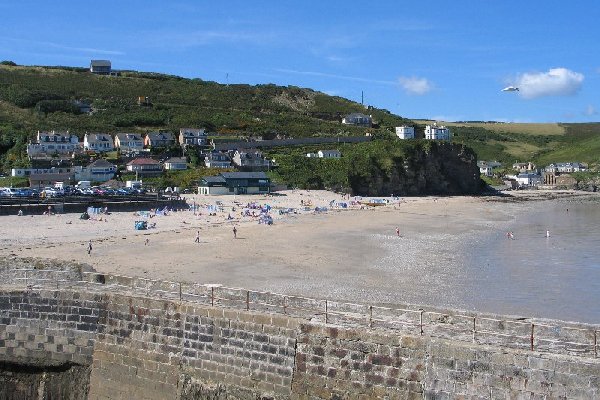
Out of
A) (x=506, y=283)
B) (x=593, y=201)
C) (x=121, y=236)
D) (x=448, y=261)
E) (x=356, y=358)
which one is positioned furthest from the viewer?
(x=593, y=201)

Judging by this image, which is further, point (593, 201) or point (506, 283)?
point (593, 201)

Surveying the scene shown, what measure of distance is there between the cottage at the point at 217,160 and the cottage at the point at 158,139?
971 centimetres

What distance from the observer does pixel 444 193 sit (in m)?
89.4

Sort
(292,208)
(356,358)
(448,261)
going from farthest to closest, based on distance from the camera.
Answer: (292,208) < (448,261) < (356,358)

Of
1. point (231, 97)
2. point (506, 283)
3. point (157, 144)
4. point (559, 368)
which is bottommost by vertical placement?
point (506, 283)

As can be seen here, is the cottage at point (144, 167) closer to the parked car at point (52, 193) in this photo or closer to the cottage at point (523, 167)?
the parked car at point (52, 193)

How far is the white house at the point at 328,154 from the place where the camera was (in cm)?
8588

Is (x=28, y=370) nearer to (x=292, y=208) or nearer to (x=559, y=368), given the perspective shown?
(x=559, y=368)

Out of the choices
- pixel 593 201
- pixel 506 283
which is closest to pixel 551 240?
pixel 506 283

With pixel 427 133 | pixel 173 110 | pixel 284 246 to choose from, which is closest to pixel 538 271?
pixel 284 246

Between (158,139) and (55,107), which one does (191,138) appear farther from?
(55,107)

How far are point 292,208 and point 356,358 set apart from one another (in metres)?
47.9

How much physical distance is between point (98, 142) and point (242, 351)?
7750cm

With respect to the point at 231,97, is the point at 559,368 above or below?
below
